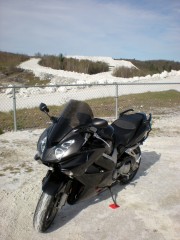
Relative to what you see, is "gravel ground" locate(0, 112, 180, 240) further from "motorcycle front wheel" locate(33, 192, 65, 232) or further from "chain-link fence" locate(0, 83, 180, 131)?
"chain-link fence" locate(0, 83, 180, 131)

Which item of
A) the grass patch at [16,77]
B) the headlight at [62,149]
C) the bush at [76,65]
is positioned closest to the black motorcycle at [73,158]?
the headlight at [62,149]

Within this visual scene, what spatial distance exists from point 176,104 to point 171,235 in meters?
12.7

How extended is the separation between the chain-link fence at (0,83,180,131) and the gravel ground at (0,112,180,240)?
4.26 meters

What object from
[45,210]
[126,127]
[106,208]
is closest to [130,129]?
[126,127]

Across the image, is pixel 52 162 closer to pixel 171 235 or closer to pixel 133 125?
pixel 171 235

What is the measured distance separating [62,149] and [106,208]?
1494 mm

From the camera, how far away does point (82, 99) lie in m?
17.5

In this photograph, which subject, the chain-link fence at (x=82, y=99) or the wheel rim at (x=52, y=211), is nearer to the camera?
the wheel rim at (x=52, y=211)

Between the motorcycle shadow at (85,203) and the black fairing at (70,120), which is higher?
the black fairing at (70,120)

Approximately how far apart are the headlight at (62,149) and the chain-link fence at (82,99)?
20.3 ft

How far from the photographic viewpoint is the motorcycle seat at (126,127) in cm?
472

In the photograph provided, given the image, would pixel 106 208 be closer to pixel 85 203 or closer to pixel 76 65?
pixel 85 203

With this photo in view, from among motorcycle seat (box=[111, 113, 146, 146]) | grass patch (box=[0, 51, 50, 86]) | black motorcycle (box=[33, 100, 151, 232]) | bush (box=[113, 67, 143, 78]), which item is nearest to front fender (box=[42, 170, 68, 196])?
black motorcycle (box=[33, 100, 151, 232])

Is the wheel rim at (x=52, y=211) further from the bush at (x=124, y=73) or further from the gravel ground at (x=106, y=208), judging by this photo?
the bush at (x=124, y=73)
